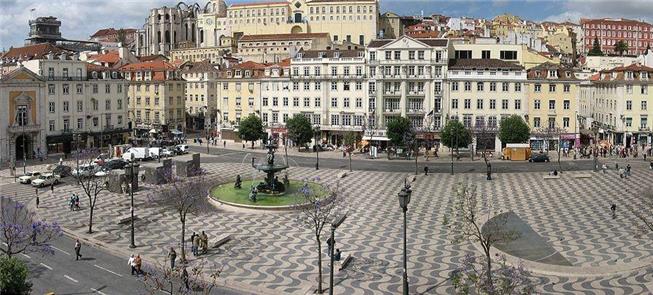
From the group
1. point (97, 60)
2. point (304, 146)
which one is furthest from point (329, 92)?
point (97, 60)

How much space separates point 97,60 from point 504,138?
224 ft

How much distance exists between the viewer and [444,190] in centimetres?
5209

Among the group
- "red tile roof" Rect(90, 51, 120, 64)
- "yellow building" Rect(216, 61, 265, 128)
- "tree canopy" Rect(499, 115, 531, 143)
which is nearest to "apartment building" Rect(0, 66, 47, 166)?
"yellow building" Rect(216, 61, 265, 128)

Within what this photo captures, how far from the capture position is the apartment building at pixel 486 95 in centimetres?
8000

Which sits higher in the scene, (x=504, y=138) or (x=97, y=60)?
(x=97, y=60)

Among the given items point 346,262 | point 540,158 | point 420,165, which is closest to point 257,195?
point 346,262

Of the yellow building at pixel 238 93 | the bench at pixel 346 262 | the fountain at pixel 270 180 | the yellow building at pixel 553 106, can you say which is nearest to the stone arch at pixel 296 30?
the yellow building at pixel 238 93

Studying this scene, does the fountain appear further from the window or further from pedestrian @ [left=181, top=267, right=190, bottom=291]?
the window

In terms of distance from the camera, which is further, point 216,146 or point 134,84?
point 134,84

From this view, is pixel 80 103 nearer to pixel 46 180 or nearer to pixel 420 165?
pixel 46 180

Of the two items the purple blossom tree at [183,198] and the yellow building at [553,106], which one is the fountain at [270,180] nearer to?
the purple blossom tree at [183,198]

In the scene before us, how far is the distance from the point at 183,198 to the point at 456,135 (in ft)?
147

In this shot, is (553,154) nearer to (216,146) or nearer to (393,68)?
(393,68)

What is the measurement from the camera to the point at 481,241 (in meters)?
26.0
